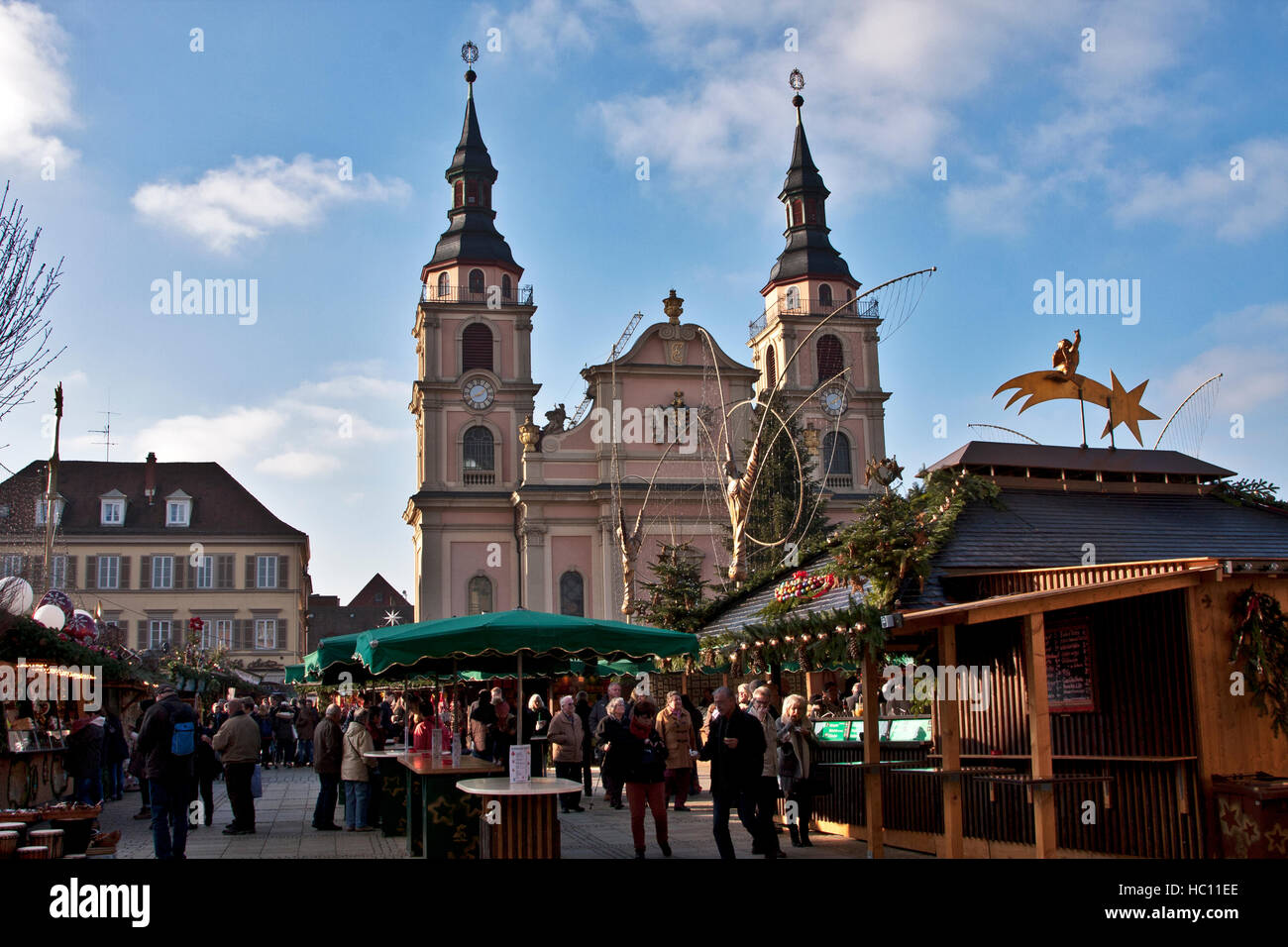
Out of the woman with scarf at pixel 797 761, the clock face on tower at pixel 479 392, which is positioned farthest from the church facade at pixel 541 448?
the woman with scarf at pixel 797 761

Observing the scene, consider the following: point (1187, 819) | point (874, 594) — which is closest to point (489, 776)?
point (874, 594)

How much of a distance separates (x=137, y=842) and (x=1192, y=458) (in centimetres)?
1336

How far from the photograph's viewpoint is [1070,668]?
11.6 m

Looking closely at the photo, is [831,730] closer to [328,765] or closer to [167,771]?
[328,765]

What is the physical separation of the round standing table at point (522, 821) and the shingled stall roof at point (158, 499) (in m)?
51.9

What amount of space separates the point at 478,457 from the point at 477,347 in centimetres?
474

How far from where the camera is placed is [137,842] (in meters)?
15.1

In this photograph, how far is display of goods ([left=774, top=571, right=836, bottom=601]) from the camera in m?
13.5

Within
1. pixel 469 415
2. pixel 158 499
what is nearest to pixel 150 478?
pixel 158 499

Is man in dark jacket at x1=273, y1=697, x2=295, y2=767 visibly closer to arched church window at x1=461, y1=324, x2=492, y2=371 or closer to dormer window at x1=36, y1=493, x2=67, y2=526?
arched church window at x1=461, y1=324, x2=492, y2=371

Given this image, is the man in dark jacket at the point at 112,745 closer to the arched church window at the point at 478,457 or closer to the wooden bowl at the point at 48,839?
the wooden bowl at the point at 48,839

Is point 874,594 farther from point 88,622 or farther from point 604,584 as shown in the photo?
point 604,584

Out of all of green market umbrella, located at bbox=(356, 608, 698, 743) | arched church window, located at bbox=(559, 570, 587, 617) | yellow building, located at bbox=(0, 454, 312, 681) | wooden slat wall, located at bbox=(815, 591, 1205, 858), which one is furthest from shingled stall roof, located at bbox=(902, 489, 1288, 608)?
yellow building, located at bbox=(0, 454, 312, 681)
